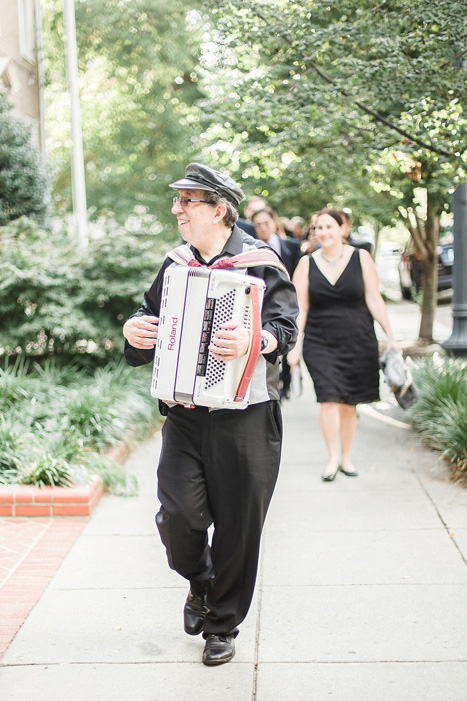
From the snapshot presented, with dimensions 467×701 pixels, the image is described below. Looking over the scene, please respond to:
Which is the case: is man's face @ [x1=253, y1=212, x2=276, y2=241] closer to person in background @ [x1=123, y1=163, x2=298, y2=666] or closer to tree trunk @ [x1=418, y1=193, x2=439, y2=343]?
tree trunk @ [x1=418, y1=193, x2=439, y2=343]

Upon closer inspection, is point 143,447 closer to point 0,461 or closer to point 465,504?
point 0,461

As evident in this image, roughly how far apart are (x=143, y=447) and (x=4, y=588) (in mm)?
3120

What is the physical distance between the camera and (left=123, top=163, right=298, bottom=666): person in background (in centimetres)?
342

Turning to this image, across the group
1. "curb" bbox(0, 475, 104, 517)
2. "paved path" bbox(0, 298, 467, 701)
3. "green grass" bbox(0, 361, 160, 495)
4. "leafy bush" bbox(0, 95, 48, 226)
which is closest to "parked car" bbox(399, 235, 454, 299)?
"leafy bush" bbox(0, 95, 48, 226)

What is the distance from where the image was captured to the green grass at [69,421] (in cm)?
579

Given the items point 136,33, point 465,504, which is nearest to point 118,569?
point 465,504

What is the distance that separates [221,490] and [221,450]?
171 mm

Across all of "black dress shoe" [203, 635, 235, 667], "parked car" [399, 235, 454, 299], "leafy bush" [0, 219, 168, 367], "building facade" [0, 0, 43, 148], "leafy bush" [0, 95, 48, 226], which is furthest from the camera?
"parked car" [399, 235, 454, 299]

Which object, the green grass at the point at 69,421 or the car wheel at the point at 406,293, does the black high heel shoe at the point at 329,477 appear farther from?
the car wheel at the point at 406,293

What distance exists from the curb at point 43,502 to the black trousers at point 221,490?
6.85ft

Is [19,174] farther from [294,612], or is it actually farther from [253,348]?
[253,348]

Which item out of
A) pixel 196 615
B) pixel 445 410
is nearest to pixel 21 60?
pixel 445 410

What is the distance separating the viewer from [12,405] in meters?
6.98

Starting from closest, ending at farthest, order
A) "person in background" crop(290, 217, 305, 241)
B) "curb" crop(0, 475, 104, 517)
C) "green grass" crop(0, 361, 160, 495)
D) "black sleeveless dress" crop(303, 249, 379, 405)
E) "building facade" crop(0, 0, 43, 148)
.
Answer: "curb" crop(0, 475, 104, 517)
"green grass" crop(0, 361, 160, 495)
"black sleeveless dress" crop(303, 249, 379, 405)
"person in background" crop(290, 217, 305, 241)
"building facade" crop(0, 0, 43, 148)
